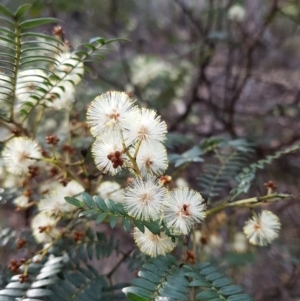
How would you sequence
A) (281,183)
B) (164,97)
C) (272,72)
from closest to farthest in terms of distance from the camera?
(281,183) < (164,97) < (272,72)

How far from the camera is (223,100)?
6.66 feet

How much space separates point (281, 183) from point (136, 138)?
3.28ft

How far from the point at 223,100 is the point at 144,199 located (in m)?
1.47

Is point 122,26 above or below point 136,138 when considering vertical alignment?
above

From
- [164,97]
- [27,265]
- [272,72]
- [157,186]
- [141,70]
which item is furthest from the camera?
[272,72]

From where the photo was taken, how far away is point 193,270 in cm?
66

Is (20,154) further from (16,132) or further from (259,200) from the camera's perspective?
(259,200)

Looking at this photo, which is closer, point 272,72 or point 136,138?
point 136,138

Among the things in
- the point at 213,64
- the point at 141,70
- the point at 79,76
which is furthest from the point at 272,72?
the point at 79,76

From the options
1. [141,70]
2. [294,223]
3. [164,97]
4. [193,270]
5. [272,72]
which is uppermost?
[272,72]

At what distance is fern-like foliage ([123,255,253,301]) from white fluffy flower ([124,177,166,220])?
0.08 m

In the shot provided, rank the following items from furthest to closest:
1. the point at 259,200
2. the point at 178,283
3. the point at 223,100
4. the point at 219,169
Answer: the point at 223,100, the point at 219,169, the point at 259,200, the point at 178,283

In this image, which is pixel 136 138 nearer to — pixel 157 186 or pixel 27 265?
pixel 157 186

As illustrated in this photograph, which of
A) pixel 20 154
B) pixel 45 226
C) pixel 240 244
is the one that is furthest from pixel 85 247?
pixel 240 244
